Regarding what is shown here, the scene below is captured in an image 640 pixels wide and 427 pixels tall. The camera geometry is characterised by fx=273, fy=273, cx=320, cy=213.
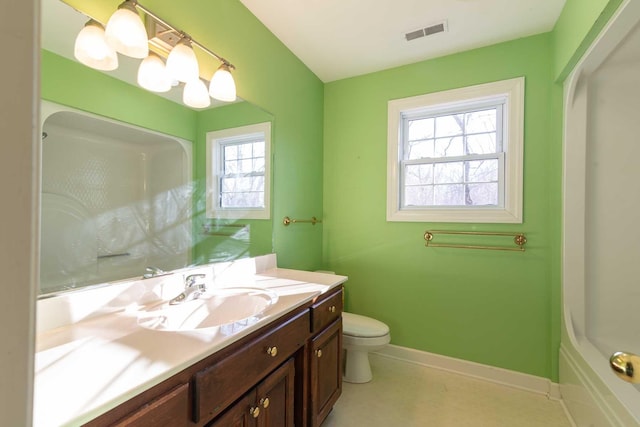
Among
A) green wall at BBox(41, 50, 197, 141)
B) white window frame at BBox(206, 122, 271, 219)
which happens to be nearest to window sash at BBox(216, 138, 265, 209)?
white window frame at BBox(206, 122, 271, 219)

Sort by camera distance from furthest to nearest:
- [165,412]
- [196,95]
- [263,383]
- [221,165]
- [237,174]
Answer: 1. [237,174]
2. [221,165]
3. [196,95]
4. [263,383]
5. [165,412]

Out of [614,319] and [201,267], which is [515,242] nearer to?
[614,319]

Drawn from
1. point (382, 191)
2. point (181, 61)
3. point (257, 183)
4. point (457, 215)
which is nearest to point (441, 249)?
point (457, 215)

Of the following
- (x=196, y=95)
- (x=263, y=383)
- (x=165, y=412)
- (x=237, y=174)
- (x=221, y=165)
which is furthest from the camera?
(x=237, y=174)

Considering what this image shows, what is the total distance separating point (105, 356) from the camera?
2.32 feet

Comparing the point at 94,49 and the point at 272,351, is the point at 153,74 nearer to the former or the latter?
the point at 94,49

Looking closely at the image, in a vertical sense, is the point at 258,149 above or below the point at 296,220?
above

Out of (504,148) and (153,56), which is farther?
(504,148)

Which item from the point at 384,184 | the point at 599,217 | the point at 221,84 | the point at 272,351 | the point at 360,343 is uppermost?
the point at 221,84

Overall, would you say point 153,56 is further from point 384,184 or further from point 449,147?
point 449,147

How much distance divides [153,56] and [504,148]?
7.20ft

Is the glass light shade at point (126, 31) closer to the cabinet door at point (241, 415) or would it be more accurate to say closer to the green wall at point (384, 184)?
the green wall at point (384, 184)

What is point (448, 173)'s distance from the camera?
84.4 inches

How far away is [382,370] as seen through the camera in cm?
210
